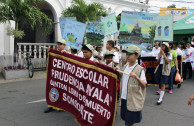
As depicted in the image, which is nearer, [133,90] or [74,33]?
[133,90]

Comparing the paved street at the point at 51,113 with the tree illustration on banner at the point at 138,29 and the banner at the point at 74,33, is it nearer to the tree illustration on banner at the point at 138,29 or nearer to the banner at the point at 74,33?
the tree illustration on banner at the point at 138,29

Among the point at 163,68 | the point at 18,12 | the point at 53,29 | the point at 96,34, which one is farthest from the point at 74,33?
the point at 53,29

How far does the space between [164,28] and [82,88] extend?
3.45 m

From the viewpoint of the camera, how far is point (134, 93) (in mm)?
3115

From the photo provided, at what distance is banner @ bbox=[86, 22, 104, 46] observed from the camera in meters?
7.26

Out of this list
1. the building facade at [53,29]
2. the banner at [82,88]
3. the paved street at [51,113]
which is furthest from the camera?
the building facade at [53,29]

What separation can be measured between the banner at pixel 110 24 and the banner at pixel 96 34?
13.5 inches

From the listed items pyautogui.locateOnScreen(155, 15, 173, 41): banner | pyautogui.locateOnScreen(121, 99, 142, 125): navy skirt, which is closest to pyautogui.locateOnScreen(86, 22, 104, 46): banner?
pyautogui.locateOnScreen(155, 15, 173, 41): banner

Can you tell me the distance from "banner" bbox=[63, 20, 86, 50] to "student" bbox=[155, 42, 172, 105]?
233cm

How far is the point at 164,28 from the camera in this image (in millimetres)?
5902

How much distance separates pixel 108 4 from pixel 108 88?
14.9 m

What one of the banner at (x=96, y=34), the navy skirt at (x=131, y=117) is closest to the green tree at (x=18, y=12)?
the banner at (x=96, y=34)

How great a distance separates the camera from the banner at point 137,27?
5520mm

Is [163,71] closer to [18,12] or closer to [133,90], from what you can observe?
[133,90]
